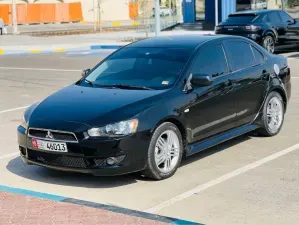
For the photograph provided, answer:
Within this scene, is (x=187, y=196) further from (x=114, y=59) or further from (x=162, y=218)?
(x=114, y=59)

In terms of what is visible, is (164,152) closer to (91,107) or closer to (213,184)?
(213,184)

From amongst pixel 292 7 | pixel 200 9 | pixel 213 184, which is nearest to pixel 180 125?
pixel 213 184

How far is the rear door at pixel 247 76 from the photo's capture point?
26.7 ft

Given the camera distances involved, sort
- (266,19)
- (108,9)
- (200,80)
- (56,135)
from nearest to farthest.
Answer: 1. (56,135)
2. (200,80)
3. (266,19)
4. (108,9)

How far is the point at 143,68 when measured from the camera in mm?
7688

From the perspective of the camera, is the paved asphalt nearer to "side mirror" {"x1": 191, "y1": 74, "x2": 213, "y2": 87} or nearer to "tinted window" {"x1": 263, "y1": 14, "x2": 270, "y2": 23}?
"side mirror" {"x1": 191, "y1": 74, "x2": 213, "y2": 87}

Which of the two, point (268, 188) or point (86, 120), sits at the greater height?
point (86, 120)

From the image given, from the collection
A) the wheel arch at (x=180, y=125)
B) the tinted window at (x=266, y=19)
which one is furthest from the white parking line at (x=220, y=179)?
the tinted window at (x=266, y=19)

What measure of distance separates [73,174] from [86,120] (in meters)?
0.93

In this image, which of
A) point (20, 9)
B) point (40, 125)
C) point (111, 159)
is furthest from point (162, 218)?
point (20, 9)

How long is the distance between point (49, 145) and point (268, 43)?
15401mm

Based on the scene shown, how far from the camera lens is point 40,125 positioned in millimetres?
6793

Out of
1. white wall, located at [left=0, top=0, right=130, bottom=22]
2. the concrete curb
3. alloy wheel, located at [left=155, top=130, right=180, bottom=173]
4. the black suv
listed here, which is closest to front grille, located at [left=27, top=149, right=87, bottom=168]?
alloy wheel, located at [left=155, top=130, right=180, bottom=173]

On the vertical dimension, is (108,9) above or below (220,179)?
above
